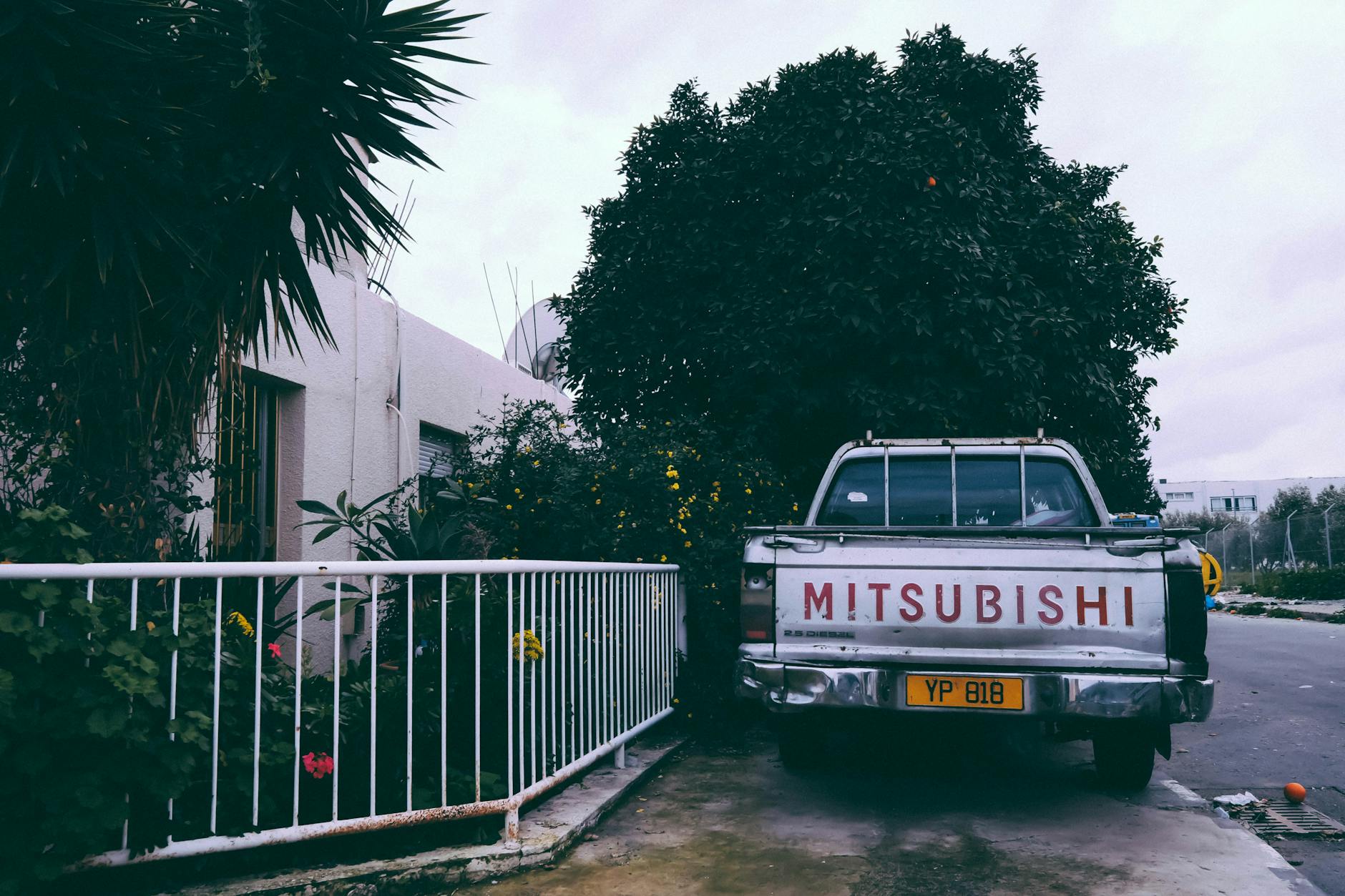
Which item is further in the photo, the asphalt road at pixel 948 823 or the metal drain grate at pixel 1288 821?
the metal drain grate at pixel 1288 821

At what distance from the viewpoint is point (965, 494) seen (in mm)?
5801

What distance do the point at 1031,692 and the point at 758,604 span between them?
125 cm

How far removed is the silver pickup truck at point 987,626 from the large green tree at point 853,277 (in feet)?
15.8

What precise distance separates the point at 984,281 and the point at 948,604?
5823mm

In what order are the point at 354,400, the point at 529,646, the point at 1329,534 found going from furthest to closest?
the point at 1329,534, the point at 354,400, the point at 529,646

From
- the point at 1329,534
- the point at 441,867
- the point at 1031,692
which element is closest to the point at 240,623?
the point at 441,867

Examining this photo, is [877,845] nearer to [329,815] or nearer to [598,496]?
[329,815]

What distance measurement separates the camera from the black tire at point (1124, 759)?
493cm

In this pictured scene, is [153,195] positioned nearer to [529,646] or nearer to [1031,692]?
[529,646]

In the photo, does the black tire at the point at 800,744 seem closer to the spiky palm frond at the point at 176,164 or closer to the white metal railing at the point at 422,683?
the white metal railing at the point at 422,683

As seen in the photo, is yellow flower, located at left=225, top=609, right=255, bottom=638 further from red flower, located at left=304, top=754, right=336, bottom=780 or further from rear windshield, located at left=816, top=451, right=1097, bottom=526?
rear windshield, located at left=816, top=451, right=1097, bottom=526

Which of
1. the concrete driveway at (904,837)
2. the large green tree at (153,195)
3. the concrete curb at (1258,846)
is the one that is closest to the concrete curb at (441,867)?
the concrete driveway at (904,837)

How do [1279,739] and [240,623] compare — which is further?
[1279,739]

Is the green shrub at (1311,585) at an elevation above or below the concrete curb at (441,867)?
below
